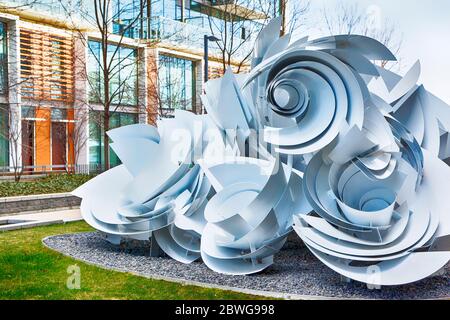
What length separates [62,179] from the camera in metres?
19.8

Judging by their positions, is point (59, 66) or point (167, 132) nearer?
point (167, 132)

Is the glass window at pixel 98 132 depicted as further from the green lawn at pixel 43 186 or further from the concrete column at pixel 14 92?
the green lawn at pixel 43 186

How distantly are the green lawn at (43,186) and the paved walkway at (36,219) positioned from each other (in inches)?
68.6

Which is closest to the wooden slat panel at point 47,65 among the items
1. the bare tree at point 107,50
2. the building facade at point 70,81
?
the building facade at point 70,81

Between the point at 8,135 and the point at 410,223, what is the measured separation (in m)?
19.3

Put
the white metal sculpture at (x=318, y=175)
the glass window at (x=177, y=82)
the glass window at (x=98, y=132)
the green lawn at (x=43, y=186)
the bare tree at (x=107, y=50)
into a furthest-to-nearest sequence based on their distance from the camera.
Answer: the glass window at (x=177, y=82)
the glass window at (x=98, y=132)
the bare tree at (x=107, y=50)
the green lawn at (x=43, y=186)
the white metal sculpture at (x=318, y=175)

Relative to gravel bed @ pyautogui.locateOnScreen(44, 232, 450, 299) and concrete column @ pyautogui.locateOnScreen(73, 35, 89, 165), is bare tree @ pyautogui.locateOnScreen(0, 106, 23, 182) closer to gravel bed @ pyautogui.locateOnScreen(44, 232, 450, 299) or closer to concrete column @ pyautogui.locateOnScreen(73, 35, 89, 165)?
concrete column @ pyautogui.locateOnScreen(73, 35, 89, 165)

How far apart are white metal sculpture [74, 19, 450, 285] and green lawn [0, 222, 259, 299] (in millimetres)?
953

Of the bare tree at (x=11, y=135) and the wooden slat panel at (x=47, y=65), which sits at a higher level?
the wooden slat panel at (x=47, y=65)

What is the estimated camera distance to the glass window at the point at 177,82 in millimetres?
28219

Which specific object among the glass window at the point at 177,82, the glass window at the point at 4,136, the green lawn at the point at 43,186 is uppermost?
the glass window at the point at 177,82
